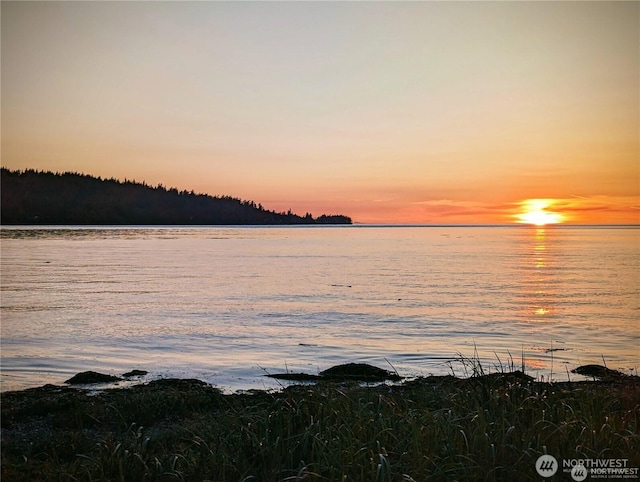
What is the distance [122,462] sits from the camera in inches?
254

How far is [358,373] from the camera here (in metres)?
16.4

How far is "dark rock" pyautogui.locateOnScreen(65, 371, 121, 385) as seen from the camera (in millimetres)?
15540

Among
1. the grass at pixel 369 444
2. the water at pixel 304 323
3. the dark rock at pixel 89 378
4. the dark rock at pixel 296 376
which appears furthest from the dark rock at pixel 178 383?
the grass at pixel 369 444

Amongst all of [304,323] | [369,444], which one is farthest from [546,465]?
[304,323]

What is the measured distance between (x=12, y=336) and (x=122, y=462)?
18.6 m

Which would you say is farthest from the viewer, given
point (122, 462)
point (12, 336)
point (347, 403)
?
point (12, 336)

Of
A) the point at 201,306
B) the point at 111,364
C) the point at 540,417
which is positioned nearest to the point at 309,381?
the point at 111,364

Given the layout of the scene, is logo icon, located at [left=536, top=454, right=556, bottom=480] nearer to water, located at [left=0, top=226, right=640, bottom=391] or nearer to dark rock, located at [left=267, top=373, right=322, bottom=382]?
water, located at [left=0, top=226, right=640, bottom=391]

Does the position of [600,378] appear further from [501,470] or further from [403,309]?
[403,309]

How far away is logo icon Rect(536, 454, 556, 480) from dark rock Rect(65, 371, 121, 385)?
12.6 metres

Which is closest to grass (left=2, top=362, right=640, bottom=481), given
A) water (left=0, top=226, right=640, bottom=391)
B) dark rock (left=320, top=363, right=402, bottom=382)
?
water (left=0, top=226, right=640, bottom=391)

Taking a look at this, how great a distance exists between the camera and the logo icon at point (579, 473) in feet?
19.2

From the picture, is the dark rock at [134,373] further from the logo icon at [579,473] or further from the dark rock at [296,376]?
the logo icon at [579,473]

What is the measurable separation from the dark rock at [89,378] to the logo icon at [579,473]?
12.8 metres
